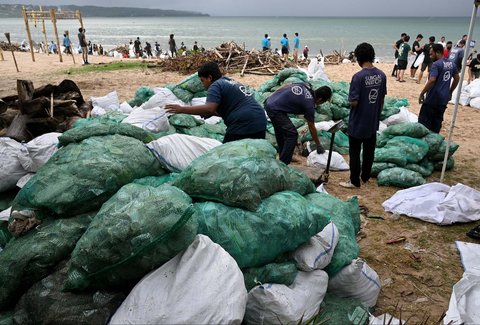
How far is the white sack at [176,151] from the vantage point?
2.84 metres

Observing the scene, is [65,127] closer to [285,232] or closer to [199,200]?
[199,200]

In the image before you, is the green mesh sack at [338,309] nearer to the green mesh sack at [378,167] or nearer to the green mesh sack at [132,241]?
the green mesh sack at [132,241]

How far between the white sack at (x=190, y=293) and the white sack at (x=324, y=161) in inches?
133

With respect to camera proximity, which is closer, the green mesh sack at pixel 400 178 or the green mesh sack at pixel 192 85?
the green mesh sack at pixel 400 178

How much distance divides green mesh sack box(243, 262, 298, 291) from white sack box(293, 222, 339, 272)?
12 cm

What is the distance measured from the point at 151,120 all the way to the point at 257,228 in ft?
7.99

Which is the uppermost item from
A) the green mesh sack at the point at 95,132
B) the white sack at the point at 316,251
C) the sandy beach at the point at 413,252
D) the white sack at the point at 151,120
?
the green mesh sack at the point at 95,132

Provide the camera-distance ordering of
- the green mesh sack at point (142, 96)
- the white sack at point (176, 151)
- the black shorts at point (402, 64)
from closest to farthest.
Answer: the white sack at point (176, 151) < the green mesh sack at point (142, 96) < the black shorts at point (402, 64)

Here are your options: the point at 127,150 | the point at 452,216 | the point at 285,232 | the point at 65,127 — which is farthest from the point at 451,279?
the point at 65,127

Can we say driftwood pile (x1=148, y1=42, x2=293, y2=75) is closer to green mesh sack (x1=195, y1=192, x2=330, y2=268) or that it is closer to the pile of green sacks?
the pile of green sacks

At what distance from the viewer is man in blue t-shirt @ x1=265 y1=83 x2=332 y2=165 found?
4.11m

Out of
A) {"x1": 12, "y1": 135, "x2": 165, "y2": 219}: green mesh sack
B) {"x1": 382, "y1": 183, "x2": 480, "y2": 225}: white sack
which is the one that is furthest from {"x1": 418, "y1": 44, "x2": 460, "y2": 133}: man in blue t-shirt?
{"x1": 12, "y1": 135, "x2": 165, "y2": 219}: green mesh sack

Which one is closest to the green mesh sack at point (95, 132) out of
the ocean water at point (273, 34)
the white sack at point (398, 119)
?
the white sack at point (398, 119)

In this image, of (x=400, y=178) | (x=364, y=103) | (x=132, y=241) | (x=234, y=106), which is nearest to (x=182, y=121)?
(x=234, y=106)
